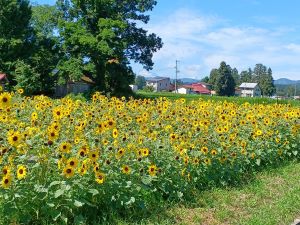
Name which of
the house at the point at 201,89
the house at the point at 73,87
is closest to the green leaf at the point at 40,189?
the house at the point at 73,87

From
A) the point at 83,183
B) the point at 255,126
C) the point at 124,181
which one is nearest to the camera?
the point at 83,183

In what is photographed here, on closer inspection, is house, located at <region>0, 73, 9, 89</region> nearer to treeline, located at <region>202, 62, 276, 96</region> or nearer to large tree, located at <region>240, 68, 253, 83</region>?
treeline, located at <region>202, 62, 276, 96</region>

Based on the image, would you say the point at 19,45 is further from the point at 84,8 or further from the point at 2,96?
the point at 2,96

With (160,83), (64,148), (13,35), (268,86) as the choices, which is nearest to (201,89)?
(160,83)

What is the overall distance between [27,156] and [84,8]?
36.6 metres

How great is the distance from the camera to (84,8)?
4012cm

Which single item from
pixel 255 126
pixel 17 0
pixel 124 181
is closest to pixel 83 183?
pixel 124 181

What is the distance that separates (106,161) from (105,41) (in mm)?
30814

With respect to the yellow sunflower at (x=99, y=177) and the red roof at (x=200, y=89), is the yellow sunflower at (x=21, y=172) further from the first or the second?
the red roof at (x=200, y=89)

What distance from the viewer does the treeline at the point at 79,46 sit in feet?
119

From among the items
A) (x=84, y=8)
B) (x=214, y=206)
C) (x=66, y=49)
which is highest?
(x=84, y=8)

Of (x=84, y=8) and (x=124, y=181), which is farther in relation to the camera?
(x=84, y=8)

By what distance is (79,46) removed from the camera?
3691 centimetres

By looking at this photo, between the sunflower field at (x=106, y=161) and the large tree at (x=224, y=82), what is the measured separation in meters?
88.3
